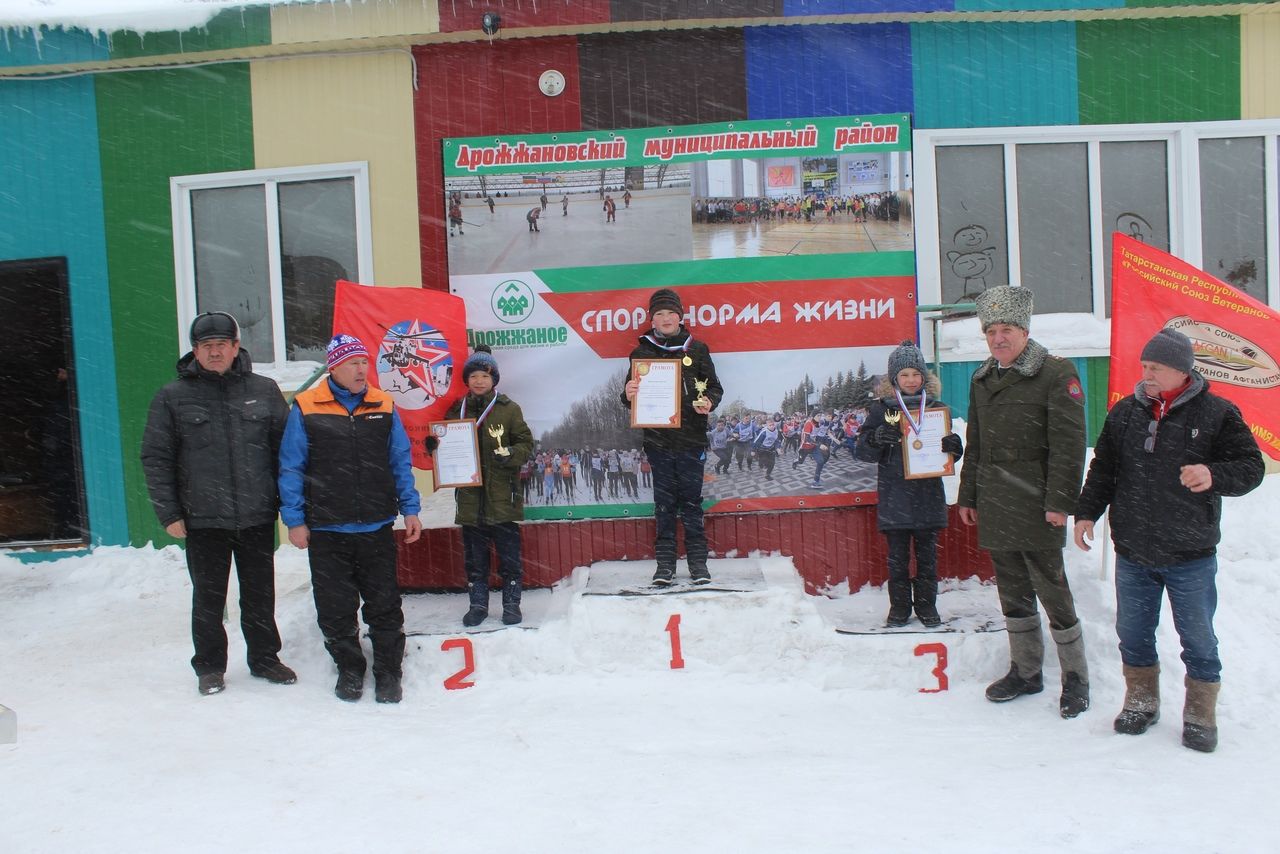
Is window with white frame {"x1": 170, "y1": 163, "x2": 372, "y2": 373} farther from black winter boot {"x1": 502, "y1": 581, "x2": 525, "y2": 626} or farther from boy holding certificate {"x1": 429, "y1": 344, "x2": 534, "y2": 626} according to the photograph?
black winter boot {"x1": 502, "y1": 581, "x2": 525, "y2": 626}

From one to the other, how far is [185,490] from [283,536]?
8.26 feet

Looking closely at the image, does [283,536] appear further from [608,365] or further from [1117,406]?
[1117,406]

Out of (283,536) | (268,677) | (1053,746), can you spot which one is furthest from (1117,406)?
(283,536)

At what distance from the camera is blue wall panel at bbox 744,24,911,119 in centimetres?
656

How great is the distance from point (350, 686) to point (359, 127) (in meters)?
4.18

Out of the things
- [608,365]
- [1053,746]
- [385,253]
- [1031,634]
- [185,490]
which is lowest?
[1053,746]

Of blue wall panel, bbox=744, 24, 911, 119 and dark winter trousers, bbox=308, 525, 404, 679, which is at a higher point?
blue wall panel, bbox=744, 24, 911, 119

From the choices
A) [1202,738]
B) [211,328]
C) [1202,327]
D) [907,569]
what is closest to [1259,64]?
[1202,327]

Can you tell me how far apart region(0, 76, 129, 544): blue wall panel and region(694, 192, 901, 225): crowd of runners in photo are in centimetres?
494

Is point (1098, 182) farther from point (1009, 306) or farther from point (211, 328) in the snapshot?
point (211, 328)

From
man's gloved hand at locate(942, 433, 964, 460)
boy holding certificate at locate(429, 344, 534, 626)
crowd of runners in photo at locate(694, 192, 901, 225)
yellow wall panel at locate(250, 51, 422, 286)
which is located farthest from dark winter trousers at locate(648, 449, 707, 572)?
yellow wall panel at locate(250, 51, 422, 286)

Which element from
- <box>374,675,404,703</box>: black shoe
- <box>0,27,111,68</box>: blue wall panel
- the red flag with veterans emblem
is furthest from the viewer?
<box>0,27,111,68</box>: blue wall panel

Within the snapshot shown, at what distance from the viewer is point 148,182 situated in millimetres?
7168

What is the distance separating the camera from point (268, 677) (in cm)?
515
